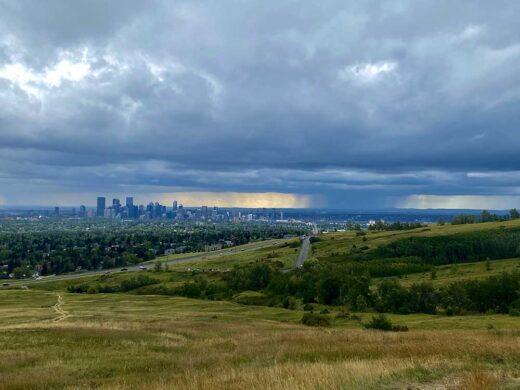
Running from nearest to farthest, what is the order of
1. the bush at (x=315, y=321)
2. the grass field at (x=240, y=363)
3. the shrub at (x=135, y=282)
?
the grass field at (x=240, y=363)
the bush at (x=315, y=321)
the shrub at (x=135, y=282)

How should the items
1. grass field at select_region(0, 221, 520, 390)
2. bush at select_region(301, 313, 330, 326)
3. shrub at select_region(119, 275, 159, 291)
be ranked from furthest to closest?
shrub at select_region(119, 275, 159, 291) < bush at select_region(301, 313, 330, 326) < grass field at select_region(0, 221, 520, 390)

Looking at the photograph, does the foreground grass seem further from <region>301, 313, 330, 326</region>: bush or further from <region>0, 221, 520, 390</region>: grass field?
<region>301, 313, 330, 326</region>: bush

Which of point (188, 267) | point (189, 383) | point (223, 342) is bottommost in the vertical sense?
point (188, 267)

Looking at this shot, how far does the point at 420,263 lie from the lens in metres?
177

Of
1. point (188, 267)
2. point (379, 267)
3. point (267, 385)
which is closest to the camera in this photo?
point (267, 385)

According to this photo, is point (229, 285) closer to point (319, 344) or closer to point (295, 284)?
point (295, 284)

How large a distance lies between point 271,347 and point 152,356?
6.46 metres

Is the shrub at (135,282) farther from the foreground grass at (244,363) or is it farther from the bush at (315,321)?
the foreground grass at (244,363)

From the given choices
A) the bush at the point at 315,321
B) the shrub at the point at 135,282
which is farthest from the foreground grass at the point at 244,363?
the shrub at the point at 135,282

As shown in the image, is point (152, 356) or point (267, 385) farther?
point (152, 356)

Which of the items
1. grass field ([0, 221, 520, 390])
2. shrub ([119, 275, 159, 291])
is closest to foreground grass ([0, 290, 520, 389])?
grass field ([0, 221, 520, 390])

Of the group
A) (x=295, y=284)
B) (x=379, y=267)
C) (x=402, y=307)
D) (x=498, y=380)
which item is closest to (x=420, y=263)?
(x=379, y=267)

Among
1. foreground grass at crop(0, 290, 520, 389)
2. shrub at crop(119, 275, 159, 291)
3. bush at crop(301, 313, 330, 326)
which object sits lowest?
shrub at crop(119, 275, 159, 291)

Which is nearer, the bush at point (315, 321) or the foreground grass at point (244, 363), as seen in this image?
the foreground grass at point (244, 363)
